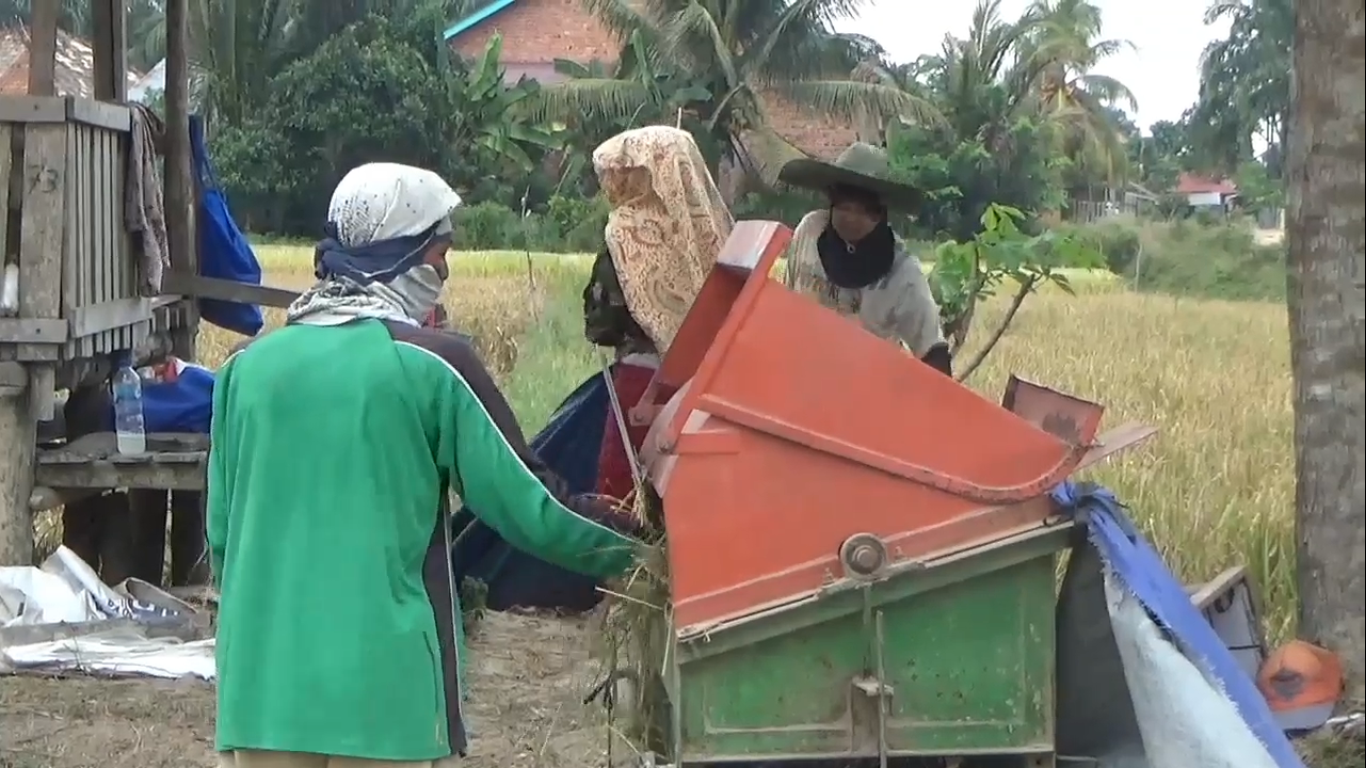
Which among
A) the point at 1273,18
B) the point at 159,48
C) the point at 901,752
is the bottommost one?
the point at 901,752

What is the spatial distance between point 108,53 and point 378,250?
578cm

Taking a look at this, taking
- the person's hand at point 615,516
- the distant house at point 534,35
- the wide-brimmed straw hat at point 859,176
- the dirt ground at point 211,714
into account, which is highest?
the distant house at point 534,35

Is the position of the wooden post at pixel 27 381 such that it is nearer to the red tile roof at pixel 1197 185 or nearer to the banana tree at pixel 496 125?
the banana tree at pixel 496 125

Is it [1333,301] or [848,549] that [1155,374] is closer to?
[848,549]

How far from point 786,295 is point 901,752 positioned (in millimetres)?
925

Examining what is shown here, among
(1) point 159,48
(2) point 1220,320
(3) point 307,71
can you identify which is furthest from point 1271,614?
(1) point 159,48

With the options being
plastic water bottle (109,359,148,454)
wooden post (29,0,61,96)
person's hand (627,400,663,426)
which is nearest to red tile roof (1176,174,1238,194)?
plastic water bottle (109,359,148,454)

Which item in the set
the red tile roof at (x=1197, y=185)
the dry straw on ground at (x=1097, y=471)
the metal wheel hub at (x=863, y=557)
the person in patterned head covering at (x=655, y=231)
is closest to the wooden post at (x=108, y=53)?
the dry straw on ground at (x=1097, y=471)

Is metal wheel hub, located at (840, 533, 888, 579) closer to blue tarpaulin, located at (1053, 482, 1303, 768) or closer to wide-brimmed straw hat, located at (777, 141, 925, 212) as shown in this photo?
blue tarpaulin, located at (1053, 482, 1303, 768)

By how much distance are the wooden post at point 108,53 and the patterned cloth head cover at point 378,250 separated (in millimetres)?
5617

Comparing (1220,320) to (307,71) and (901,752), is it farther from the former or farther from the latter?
(307,71)

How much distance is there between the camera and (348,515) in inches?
113

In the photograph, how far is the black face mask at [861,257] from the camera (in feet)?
16.9

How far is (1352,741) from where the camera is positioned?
11.2 ft
